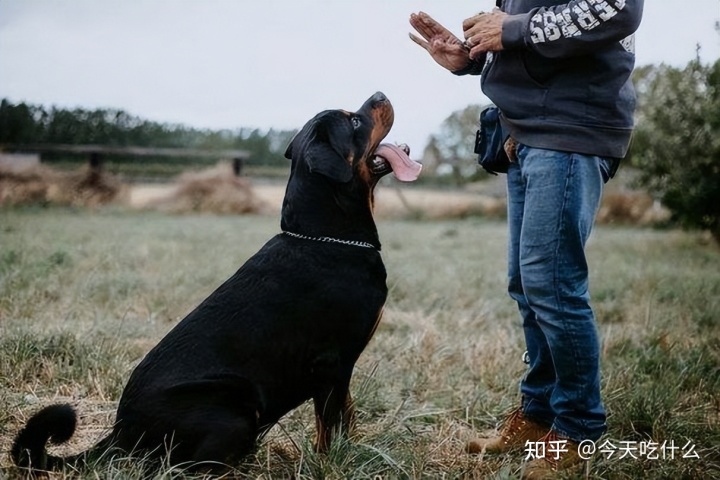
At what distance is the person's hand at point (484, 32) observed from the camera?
8.30 ft

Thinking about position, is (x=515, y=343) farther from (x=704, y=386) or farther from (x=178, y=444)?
(x=178, y=444)

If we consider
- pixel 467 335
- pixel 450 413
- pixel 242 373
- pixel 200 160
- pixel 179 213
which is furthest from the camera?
pixel 200 160

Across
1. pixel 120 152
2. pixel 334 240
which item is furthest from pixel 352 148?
pixel 120 152

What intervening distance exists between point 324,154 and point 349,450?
4.02 ft

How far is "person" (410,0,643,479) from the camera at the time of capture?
237cm

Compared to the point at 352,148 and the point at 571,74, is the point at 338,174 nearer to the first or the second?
the point at 352,148

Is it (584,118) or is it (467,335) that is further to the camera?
(467,335)

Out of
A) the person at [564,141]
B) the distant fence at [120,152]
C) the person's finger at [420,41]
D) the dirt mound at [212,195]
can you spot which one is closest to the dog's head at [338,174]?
the person's finger at [420,41]

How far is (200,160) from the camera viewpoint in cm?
2056

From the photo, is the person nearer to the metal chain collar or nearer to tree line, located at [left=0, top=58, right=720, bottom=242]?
the metal chain collar

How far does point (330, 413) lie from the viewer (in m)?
2.61

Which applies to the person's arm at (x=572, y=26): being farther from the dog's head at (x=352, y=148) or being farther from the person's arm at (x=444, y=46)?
the dog's head at (x=352, y=148)

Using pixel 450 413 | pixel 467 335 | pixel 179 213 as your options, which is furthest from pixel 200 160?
pixel 450 413

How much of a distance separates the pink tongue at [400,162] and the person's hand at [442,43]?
0.46 meters
